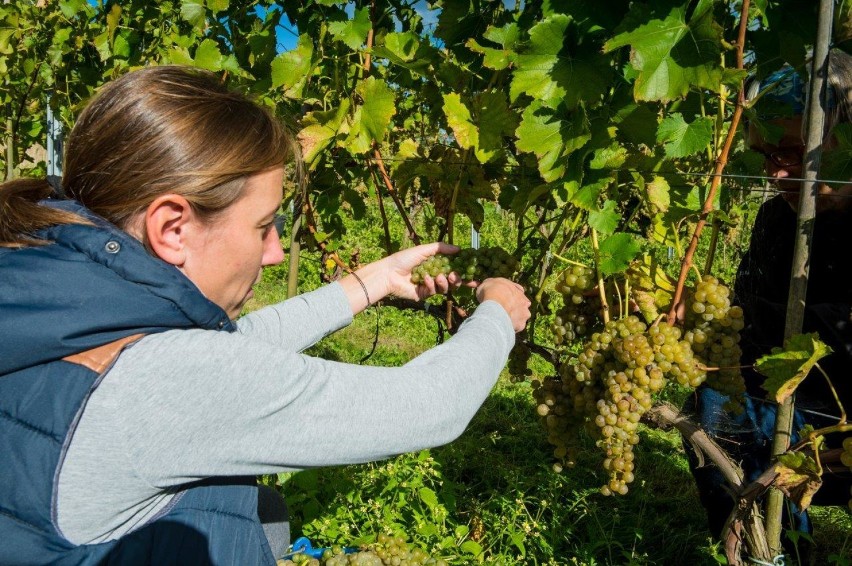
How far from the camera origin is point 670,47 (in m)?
1.62

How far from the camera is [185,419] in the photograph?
4.07 feet

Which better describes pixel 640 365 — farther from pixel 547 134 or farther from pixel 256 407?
pixel 256 407

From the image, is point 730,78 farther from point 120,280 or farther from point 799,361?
point 120,280

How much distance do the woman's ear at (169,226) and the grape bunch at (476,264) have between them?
0.86 m

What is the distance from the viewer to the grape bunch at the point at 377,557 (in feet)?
7.57

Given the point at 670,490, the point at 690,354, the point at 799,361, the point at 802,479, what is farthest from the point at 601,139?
the point at 670,490

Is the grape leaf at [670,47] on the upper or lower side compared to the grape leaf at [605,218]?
upper

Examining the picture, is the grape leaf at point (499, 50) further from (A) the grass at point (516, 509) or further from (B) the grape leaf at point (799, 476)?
(A) the grass at point (516, 509)

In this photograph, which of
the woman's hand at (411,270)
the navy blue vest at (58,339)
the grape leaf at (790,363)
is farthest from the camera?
the woman's hand at (411,270)

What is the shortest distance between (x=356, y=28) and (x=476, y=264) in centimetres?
107

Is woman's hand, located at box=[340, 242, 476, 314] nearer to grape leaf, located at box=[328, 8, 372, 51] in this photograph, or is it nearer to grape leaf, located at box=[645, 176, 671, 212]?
grape leaf, located at box=[645, 176, 671, 212]

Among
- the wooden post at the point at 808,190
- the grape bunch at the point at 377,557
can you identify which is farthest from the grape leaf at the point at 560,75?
the grape bunch at the point at 377,557

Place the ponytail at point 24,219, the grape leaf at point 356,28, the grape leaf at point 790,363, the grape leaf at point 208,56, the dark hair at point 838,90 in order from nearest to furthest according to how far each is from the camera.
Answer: the ponytail at point 24,219 < the grape leaf at point 790,363 < the dark hair at point 838,90 < the grape leaf at point 356,28 < the grape leaf at point 208,56

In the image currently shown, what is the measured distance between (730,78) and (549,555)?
203 cm
